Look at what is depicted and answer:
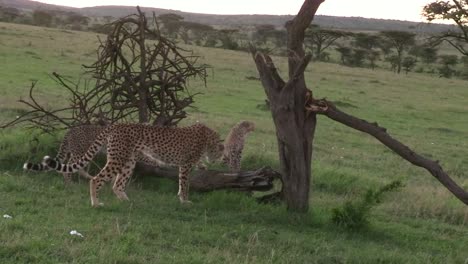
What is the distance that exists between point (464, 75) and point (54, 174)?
39257mm

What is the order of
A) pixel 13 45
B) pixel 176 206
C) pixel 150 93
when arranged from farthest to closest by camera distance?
pixel 13 45, pixel 150 93, pixel 176 206

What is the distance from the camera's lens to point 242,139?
9125 millimetres

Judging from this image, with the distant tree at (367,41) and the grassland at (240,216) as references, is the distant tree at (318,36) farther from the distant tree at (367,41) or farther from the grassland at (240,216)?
the grassland at (240,216)

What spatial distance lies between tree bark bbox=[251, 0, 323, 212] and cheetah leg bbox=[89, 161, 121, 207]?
1.77m

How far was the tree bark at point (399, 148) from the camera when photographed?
5.88m

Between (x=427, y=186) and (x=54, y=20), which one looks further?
(x=54, y=20)

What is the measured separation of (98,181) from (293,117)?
2107 millimetres

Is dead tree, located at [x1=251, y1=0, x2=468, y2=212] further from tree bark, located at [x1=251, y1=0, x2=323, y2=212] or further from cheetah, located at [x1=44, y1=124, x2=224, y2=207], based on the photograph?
cheetah, located at [x1=44, y1=124, x2=224, y2=207]

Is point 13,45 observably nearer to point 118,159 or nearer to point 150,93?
point 150,93

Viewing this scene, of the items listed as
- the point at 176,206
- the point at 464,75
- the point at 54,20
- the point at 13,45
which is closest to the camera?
the point at 176,206

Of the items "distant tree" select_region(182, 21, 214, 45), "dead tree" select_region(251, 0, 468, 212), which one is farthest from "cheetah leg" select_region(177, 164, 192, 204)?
"distant tree" select_region(182, 21, 214, 45)

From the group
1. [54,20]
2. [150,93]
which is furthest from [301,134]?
[54,20]

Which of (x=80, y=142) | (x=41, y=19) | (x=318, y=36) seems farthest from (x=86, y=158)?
(x=41, y=19)

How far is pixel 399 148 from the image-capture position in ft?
19.9
